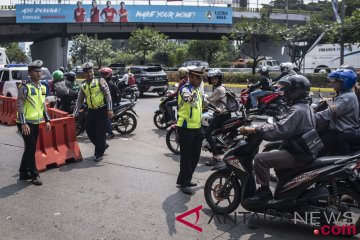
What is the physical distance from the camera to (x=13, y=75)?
57.1ft

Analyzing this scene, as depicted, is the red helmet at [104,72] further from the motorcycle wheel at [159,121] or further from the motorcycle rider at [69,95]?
the motorcycle wheel at [159,121]

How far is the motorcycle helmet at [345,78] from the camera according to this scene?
5.38 metres

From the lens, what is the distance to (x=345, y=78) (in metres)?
Result: 5.38

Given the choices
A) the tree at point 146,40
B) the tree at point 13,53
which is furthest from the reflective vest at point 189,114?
the tree at point 13,53

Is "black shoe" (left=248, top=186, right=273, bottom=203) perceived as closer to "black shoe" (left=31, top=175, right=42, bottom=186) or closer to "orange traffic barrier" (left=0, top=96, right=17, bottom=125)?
"black shoe" (left=31, top=175, right=42, bottom=186)

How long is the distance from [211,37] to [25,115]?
155 feet

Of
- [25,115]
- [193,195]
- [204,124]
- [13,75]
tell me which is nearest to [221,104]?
[204,124]

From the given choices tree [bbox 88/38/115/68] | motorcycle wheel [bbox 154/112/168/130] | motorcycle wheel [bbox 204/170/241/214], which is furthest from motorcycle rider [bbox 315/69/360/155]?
tree [bbox 88/38/115/68]

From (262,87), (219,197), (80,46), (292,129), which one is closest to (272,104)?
(262,87)

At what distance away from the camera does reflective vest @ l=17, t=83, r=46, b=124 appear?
641cm

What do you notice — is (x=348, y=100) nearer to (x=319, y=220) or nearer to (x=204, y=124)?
(x=319, y=220)

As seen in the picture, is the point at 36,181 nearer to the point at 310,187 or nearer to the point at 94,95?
the point at 94,95

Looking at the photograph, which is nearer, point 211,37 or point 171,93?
point 171,93

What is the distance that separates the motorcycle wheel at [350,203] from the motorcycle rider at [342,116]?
3.19ft
